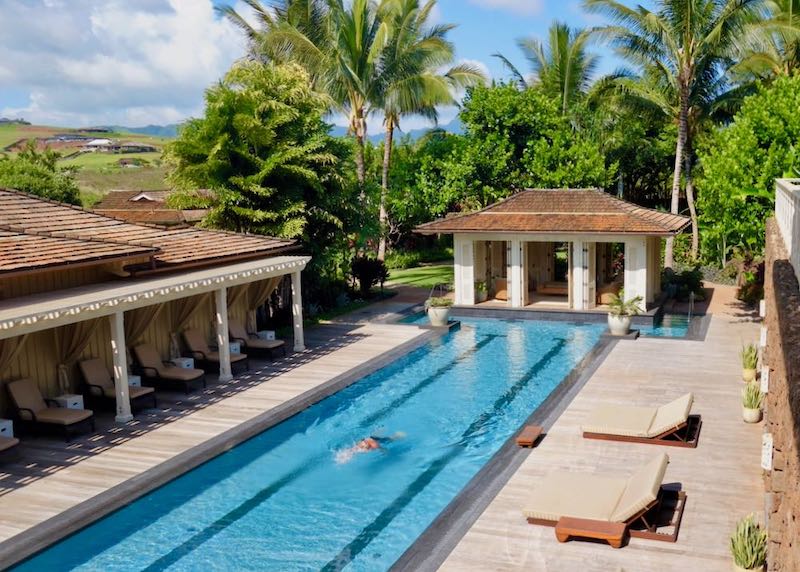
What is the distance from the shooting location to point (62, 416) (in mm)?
13547

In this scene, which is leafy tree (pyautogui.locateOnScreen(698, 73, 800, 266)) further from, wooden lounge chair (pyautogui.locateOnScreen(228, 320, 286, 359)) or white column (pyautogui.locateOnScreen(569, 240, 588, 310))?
wooden lounge chair (pyautogui.locateOnScreen(228, 320, 286, 359))

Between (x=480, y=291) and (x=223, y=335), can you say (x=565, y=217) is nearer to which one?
(x=480, y=291)

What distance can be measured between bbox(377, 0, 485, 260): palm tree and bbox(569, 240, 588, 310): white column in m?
6.83

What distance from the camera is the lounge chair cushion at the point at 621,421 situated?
12719 mm

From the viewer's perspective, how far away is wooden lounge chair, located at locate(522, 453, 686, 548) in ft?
30.1

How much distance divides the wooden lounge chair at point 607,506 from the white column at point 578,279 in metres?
15.0

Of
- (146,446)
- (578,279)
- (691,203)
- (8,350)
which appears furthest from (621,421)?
(691,203)

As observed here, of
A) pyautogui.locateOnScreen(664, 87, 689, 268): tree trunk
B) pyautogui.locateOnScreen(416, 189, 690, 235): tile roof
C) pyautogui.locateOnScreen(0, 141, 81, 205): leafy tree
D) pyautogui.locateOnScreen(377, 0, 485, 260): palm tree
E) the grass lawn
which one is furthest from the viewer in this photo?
pyautogui.locateOnScreen(0, 141, 81, 205): leafy tree

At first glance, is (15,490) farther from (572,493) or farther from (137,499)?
(572,493)

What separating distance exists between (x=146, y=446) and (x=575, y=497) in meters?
7.14

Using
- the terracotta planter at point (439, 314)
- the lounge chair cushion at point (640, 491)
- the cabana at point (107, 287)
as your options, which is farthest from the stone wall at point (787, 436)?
the terracotta planter at point (439, 314)

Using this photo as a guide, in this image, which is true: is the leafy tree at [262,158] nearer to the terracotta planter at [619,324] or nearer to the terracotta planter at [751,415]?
the terracotta planter at [619,324]

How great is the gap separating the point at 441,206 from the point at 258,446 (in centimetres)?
1936

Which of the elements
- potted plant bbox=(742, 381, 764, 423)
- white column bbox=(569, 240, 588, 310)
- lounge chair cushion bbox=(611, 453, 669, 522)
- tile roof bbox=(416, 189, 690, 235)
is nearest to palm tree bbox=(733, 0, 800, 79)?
tile roof bbox=(416, 189, 690, 235)
